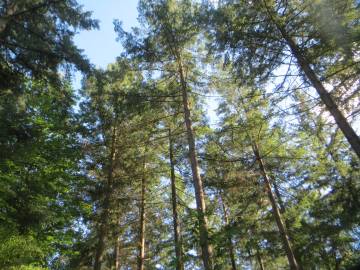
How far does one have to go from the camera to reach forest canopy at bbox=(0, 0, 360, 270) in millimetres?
9289

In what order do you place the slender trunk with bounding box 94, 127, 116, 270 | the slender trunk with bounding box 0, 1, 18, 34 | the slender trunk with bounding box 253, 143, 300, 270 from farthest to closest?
the slender trunk with bounding box 253, 143, 300, 270, the slender trunk with bounding box 94, 127, 116, 270, the slender trunk with bounding box 0, 1, 18, 34

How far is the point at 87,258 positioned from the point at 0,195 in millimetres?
6427

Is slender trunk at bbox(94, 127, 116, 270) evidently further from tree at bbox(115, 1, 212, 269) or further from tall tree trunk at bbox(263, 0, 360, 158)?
tall tree trunk at bbox(263, 0, 360, 158)

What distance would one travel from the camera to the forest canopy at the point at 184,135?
9.29 metres

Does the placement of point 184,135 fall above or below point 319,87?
above

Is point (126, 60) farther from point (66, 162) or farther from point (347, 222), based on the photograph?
point (347, 222)

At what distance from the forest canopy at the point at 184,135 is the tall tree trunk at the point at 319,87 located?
1.5 inches

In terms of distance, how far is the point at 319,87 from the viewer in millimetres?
8875

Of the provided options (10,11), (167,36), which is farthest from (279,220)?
(10,11)

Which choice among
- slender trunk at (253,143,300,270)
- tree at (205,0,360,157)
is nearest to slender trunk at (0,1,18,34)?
tree at (205,0,360,157)

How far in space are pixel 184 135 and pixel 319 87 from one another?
8.36 meters

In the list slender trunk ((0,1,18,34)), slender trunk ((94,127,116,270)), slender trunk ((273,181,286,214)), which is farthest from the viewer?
slender trunk ((273,181,286,214))

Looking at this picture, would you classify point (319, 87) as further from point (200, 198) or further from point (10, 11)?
point (10, 11)

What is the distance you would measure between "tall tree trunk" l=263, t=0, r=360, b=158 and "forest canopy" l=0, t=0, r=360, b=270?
4 centimetres
